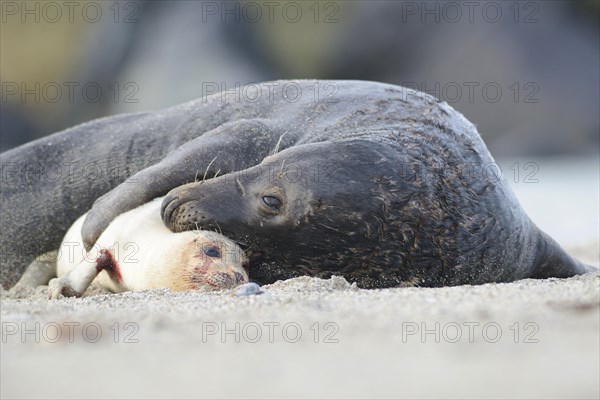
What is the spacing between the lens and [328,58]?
1919cm

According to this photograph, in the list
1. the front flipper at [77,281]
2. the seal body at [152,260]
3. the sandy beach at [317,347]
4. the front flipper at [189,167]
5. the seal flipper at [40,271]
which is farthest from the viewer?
the seal flipper at [40,271]

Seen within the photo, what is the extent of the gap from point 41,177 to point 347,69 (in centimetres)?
1204

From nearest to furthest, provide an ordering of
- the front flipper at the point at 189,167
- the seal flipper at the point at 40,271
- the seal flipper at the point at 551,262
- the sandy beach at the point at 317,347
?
the sandy beach at the point at 317,347 → the front flipper at the point at 189,167 → the seal flipper at the point at 551,262 → the seal flipper at the point at 40,271

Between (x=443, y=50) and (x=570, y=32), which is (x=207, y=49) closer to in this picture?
(x=443, y=50)

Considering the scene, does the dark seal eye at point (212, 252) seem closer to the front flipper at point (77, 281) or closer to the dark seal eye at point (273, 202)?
the dark seal eye at point (273, 202)

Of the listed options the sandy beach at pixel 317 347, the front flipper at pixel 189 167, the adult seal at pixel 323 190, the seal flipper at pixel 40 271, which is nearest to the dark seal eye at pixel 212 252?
the adult seal at pixel 323 190

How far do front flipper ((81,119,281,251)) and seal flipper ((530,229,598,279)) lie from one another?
1.77 metres

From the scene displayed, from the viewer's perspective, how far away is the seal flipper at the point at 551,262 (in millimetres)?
6590

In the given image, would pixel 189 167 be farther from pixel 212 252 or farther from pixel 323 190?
pixel 323 190

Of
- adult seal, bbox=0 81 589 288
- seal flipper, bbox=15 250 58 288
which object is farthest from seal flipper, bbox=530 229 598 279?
seal flipper, bbox=15 250 58 288

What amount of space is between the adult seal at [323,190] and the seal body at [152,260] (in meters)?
0.13

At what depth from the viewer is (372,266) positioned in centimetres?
565

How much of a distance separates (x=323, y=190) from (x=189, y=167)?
0.99 meters

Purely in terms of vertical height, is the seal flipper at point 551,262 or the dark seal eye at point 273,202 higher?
the dark seal eye at point 273,202
